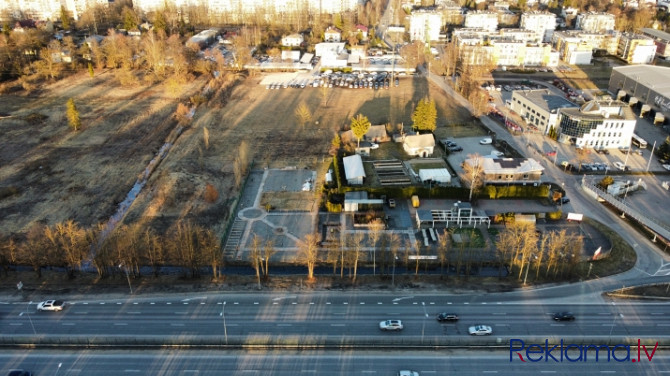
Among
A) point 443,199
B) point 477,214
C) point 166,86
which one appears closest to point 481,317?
point 477,214

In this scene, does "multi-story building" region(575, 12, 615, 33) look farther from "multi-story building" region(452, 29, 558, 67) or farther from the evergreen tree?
the evergreen tree

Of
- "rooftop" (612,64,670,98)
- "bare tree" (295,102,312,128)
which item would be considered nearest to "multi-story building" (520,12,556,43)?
"rooftop" (612,64,670,98)

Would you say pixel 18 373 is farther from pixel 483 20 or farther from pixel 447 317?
pixel 483 20

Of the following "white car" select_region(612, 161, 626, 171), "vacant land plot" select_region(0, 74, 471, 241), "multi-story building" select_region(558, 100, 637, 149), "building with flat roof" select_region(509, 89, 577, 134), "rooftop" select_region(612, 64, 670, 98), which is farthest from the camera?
"rooftop" select_region(612, 64, 670, 98)

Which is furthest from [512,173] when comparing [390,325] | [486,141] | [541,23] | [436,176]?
[541,23]

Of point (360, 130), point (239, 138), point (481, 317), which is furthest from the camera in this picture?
point (239, 138)

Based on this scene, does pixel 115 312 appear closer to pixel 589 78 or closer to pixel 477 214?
pixel 477 214

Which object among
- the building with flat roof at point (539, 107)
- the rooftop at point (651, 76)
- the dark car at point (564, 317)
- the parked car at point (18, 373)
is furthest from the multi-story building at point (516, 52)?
the parked car at point (18, 373)
